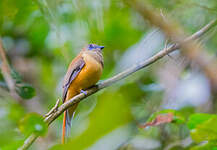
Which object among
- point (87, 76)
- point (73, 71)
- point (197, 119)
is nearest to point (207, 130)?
point (197, 119)

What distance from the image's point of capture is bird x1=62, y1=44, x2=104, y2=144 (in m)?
3.05

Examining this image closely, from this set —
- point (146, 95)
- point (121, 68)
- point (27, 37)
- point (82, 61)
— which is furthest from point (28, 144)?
point (27, 37)

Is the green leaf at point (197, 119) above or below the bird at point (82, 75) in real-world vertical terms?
below

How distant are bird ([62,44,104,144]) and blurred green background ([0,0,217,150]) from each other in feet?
0.40

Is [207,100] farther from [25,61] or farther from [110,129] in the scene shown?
[25,61]

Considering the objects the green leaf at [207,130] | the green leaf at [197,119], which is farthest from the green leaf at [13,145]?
the green leaf at [197,119]

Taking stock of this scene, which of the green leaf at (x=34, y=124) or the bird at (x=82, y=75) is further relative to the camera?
the bird at (x=82, y=75)

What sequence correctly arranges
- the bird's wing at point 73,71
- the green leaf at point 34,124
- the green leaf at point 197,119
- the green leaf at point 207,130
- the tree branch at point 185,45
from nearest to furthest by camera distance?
the tree branch at point 185,45, the green leaf at point 34,124, the green leaf at point 207,130, the green leaf at point 197,119, the bird's wing at point 73,71

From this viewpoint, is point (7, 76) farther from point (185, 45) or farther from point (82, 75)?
point (82, 75)

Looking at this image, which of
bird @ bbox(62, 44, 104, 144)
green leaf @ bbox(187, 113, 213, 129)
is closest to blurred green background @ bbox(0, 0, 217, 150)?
green leaf @ bbox(187, 113, 213, 129)

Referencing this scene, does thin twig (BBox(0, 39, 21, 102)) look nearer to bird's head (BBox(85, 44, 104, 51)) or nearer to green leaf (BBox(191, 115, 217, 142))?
green leaf (BBox(191, 115, 217, 142))

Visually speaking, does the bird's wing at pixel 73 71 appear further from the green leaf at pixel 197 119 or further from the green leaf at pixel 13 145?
the green leaf at pixel 13 145

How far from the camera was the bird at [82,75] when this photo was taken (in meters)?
3.05

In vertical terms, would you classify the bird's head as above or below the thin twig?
above
